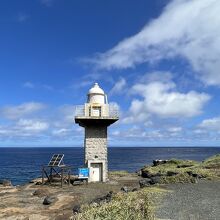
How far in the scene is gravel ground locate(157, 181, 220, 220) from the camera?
21.1 metres

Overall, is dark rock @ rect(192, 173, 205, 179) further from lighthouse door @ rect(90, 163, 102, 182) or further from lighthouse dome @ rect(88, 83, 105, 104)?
lighthouse dome @ rect(88, 83, 105, 104)

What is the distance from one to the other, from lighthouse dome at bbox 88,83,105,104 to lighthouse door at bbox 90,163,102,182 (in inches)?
255

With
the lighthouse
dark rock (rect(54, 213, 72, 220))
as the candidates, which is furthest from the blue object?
dark rock (rect(54, 213, 72, 220))

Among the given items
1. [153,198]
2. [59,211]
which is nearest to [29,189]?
[59,211]

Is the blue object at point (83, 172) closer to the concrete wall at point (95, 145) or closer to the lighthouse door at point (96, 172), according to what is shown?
the concrete wall at point (95, 145)

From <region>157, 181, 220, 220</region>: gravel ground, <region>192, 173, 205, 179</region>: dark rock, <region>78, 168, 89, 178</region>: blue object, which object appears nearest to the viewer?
<region>157, 181, 220, 220</region>: gravel ground

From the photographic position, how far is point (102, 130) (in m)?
37.3

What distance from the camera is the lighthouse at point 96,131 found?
120 feet

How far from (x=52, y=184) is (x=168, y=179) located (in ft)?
39.4

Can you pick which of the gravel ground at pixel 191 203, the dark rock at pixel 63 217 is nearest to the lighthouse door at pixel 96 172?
the gravel ground at pixel 191 203

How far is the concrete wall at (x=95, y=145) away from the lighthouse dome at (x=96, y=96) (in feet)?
8.55

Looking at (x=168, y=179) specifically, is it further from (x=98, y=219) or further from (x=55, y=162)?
(x=98, y=219)

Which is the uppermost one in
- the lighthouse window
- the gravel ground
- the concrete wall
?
the lighthouse window

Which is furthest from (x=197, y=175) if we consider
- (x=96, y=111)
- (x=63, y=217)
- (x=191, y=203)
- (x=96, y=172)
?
(x=63, y=217)
